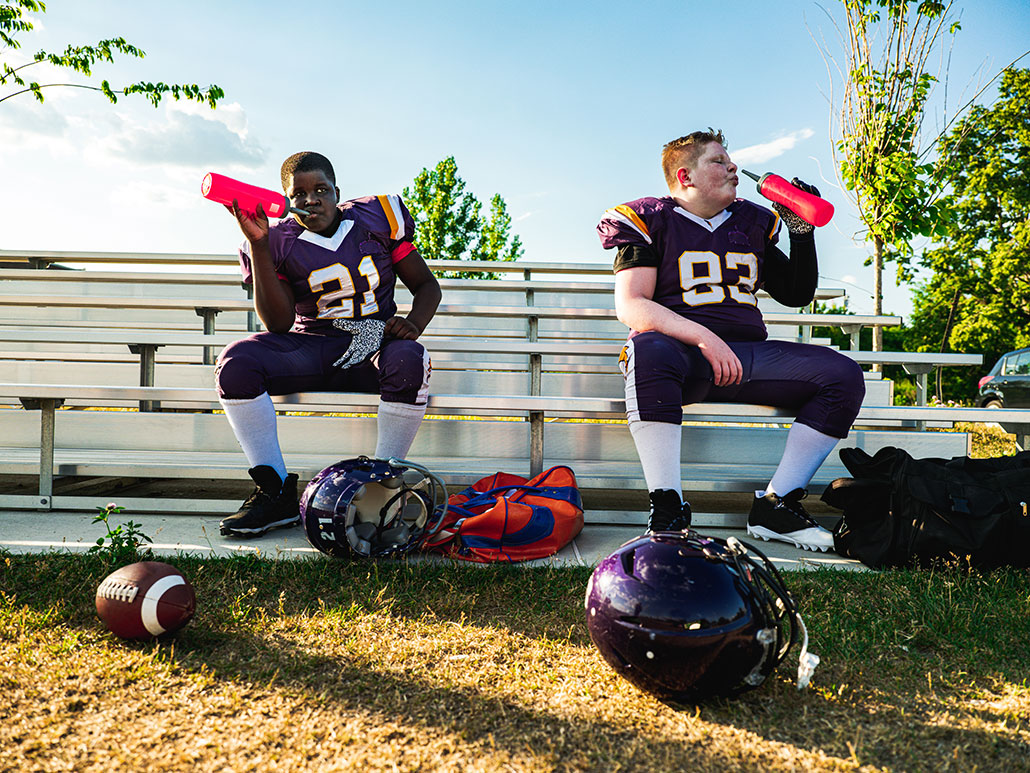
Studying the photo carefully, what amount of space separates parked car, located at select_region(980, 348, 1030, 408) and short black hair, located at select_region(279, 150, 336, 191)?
10.7m

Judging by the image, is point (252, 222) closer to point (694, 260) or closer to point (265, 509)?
point (265, 509)

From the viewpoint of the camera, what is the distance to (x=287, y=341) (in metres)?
2.58

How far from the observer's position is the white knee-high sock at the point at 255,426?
7.93 feet

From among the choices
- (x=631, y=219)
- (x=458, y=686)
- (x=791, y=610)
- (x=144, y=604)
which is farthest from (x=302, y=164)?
(x=791, y=610)

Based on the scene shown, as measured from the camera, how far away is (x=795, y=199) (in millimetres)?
2488

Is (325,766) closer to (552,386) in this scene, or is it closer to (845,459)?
(845,459)

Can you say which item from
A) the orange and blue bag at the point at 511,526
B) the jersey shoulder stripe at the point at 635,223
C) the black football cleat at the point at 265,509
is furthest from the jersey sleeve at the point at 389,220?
the orange and blue bag at the point at 511,526

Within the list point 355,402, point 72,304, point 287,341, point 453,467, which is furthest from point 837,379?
point 72,304

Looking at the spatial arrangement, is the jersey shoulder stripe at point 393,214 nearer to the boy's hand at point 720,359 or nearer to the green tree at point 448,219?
the boy's hand at point 720,359

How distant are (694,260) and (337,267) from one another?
1304 mm

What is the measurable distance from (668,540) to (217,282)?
437 cm

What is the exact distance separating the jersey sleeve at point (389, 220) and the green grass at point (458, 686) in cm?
141

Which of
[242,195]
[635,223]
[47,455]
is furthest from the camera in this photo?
[47,455]

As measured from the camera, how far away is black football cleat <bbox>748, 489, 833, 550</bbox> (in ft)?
7.77
